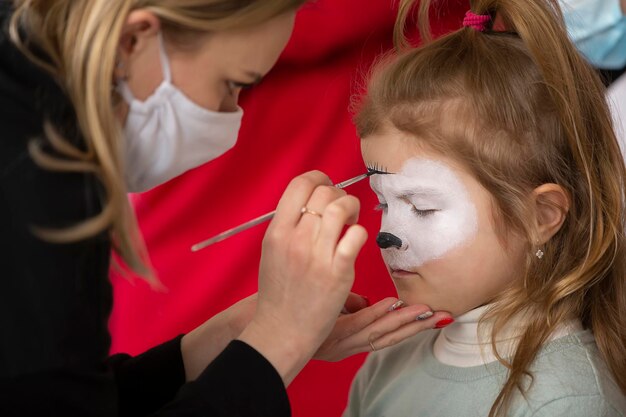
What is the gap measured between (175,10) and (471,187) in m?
0.50

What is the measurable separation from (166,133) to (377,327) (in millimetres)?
452

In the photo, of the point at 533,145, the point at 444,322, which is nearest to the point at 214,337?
the point at 444,322

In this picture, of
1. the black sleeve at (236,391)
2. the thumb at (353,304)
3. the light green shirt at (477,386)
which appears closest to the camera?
the black sleeve at (236,391)

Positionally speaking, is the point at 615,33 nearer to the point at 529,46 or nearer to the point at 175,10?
the point at 529,46

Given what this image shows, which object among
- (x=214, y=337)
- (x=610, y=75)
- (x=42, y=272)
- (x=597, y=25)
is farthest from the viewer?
(x=610, y=75)

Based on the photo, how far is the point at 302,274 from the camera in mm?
1010

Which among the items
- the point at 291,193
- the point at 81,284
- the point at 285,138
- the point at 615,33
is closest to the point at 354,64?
the point at 285,138

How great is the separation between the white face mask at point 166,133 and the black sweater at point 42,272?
4.3 inches

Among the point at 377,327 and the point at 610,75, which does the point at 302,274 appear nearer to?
the point at 377,327

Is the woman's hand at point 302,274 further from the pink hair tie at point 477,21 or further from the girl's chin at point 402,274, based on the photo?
the pink hair tie at point 477,21

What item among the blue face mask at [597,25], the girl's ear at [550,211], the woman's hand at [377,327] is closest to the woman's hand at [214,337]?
the woman's hand at [377,327]

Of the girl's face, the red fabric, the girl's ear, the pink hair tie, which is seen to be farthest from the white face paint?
the red fabric

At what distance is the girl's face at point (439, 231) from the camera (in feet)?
3.77

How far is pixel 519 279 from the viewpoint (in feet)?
3.90
